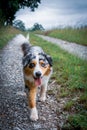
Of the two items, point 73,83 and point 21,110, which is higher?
point 21,110

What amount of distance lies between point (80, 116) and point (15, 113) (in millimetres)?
1114

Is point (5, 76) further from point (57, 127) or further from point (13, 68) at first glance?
point (57, 127)

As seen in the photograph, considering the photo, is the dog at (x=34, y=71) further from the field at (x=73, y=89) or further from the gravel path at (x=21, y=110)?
the field at (x=73, y=89)

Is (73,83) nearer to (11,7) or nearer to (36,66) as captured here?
(36,66)

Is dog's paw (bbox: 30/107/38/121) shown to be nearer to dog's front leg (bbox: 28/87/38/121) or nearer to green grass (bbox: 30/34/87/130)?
dog's front leg (bbox: 28/87/38/121)

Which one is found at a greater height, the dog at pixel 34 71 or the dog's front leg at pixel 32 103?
the dog at pixel 34 71

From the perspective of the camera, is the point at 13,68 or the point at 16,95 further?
the point at 13,68

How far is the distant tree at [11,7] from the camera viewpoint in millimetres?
16998

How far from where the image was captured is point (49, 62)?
17.3ft

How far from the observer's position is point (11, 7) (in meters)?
17.7

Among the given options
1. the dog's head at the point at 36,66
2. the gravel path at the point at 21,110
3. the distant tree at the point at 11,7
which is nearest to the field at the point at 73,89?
the gravel path at the point at 21,110

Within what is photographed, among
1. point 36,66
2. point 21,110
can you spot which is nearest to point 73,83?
point 21,110

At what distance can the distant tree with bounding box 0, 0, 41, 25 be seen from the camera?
17.0 meters

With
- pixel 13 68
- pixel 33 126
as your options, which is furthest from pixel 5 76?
pixel 33 126
